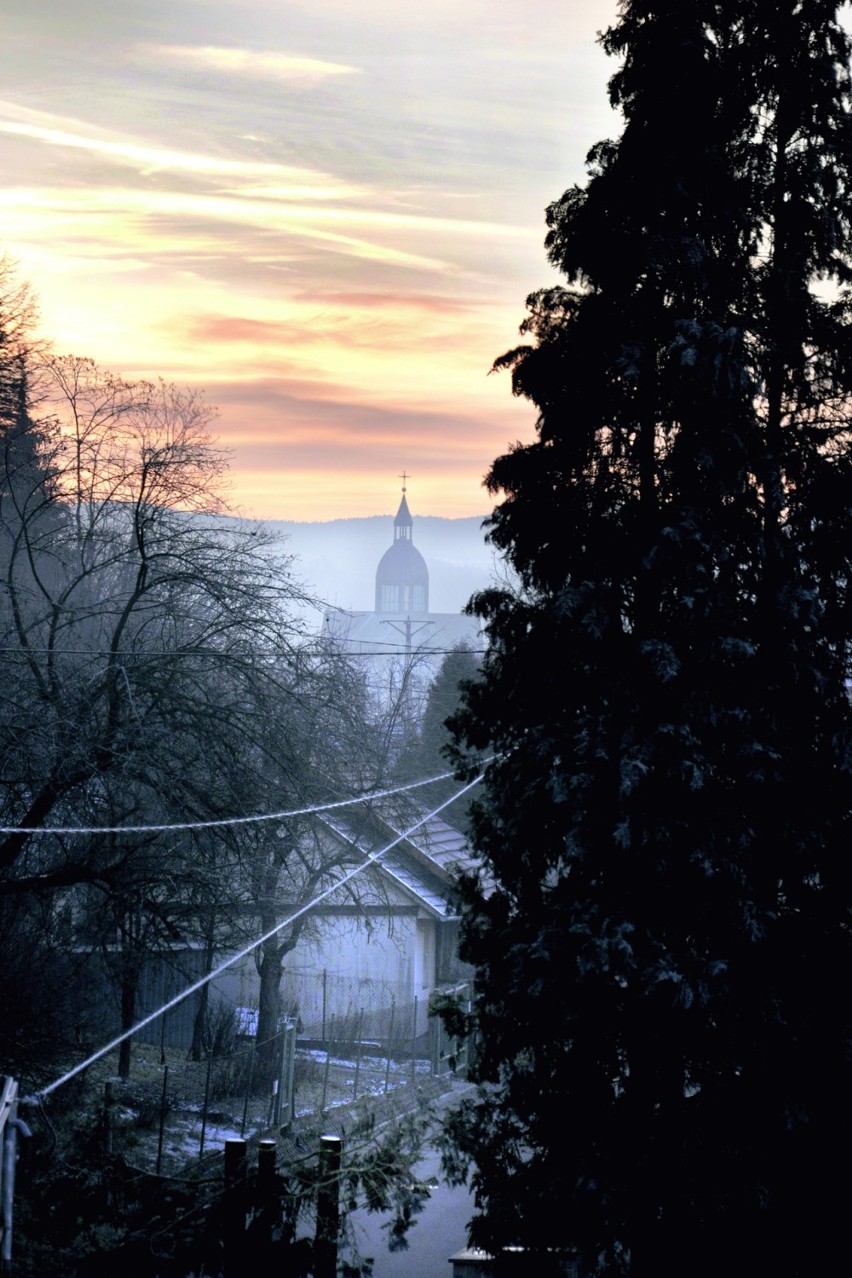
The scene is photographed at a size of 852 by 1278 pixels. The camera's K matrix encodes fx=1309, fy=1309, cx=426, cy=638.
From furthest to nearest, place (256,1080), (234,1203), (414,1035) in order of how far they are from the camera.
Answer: (414,1035) → (256,1080) → (234,1203)

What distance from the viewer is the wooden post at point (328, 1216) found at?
11.8m

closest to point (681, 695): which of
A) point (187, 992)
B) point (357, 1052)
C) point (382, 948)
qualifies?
point (187, 992)

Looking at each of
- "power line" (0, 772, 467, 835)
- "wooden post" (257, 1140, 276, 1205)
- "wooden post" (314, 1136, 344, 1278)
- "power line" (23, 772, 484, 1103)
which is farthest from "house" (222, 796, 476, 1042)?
"wooden post" (257, 1140, 276, 1205)

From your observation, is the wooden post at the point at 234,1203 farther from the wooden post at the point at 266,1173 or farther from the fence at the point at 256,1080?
the fence at the point at 256,1080

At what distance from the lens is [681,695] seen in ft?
35.0

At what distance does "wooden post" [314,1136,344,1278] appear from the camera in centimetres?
1183

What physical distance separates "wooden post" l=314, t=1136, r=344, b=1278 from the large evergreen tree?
1753 millimetres

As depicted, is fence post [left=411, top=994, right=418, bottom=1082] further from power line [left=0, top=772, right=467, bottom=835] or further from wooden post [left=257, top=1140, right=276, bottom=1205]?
wooden post [left=257, top=1140, right=276, bottom=1205]

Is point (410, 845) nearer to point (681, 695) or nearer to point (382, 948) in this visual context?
point (382, 948)

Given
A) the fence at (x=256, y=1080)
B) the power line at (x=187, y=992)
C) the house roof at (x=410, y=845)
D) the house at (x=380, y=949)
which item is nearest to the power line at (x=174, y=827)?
A: the power line at (x=187, y=992)

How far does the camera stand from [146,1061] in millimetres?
25391

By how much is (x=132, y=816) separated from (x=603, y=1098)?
811 cm

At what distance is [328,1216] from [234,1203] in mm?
882

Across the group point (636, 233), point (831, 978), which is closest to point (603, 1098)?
point (831, 978)
